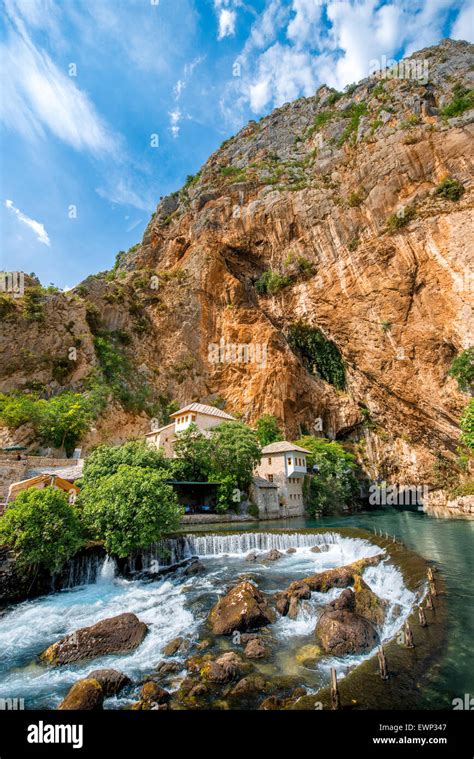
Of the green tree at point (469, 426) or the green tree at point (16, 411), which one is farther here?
the green tree at point (16, 411)

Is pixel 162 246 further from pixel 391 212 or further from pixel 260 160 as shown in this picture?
pixel 391 212

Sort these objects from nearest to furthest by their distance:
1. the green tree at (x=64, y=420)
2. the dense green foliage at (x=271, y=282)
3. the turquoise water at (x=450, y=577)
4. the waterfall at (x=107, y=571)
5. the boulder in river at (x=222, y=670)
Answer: the turquoise water at (x=450, y=577) → the boulder in river at (x=222, y=670) → the waterfall at (x=107, y=571) → the green tree at (x=64, y=420) → the dense green foliage at (x=271, y=282)

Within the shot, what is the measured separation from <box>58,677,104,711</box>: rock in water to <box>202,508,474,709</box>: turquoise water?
6437 mm

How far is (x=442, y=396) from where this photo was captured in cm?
3444

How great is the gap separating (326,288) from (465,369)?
751 inches

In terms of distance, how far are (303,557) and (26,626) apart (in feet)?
42.2

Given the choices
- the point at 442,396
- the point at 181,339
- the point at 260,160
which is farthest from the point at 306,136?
the point at 442,396

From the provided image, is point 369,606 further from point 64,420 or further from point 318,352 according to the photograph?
point 318,352

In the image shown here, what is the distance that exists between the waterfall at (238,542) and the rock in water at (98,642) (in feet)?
28.8

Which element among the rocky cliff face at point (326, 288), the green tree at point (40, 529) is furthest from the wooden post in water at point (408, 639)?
the rocky cliff face at point (326, 288)

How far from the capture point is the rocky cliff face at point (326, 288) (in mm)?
35156

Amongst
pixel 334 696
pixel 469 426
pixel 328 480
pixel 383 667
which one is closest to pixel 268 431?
pixel 328 480

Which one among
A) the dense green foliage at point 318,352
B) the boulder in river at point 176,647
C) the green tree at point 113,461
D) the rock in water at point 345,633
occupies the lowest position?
the boulder in river at point 176,647

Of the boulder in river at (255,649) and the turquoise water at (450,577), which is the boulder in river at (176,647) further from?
the turquoise water at (450,577)
